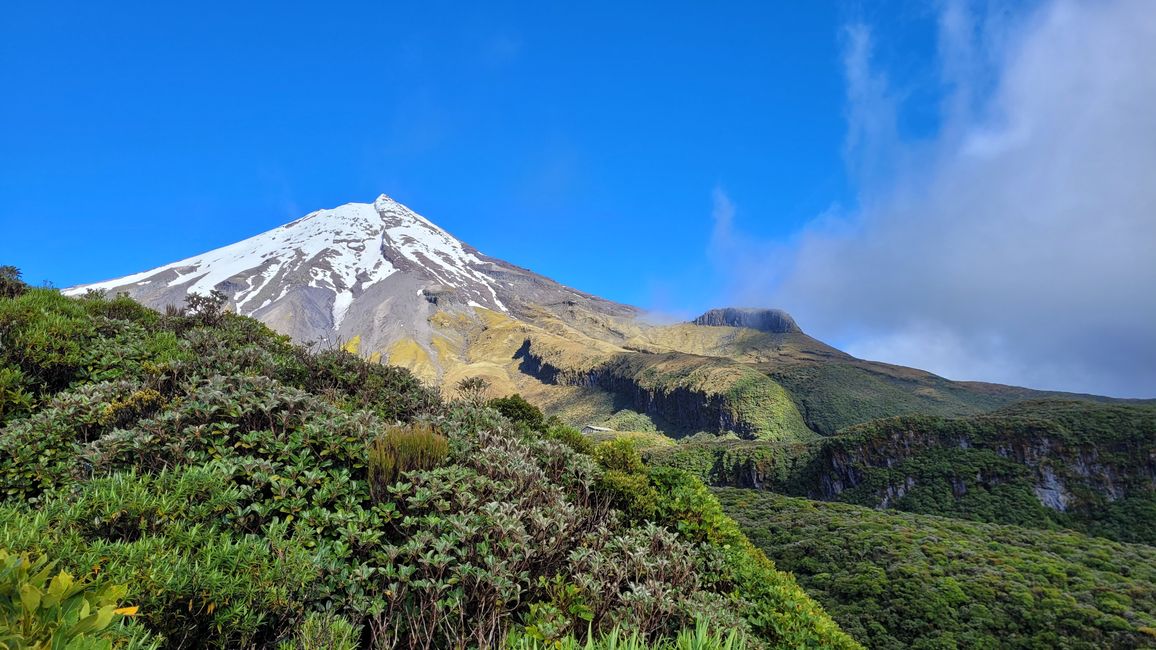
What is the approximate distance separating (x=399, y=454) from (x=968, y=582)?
102 feet

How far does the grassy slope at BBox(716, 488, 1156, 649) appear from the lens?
72.0 ft

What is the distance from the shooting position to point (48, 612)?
167cm

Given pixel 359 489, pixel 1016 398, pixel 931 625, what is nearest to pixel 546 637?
pixel 359 489

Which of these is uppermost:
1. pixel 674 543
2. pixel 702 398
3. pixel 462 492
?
pixel 702 398

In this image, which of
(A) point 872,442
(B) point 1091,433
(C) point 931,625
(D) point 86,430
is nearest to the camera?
(D) point 86,430

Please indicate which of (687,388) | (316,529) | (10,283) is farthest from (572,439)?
(687,388)

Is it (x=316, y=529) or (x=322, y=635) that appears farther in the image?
(x=316, y=529)

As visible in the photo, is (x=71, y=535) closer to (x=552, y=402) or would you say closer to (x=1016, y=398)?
(x=552, y=402)

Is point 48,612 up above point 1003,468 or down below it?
below

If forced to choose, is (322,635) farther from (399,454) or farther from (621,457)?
(621,457)

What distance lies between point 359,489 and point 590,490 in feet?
9.13

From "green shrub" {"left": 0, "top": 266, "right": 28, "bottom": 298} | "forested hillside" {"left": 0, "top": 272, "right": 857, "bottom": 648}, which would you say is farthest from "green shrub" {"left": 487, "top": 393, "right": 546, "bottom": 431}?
"green shrub" {"left": 0, "top": 266, "right": 28, "bottom": 298}

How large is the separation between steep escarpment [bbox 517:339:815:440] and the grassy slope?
80.7m

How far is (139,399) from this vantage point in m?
5.63
